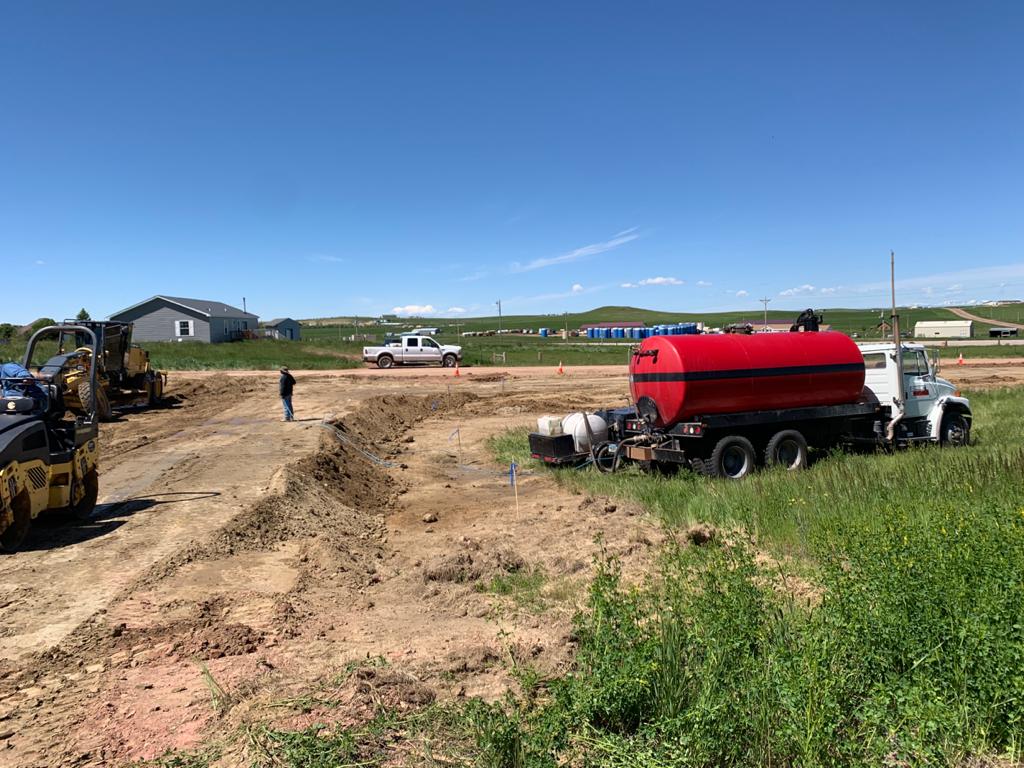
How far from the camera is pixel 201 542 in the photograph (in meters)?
8.31

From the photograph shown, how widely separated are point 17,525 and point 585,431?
32.0 ft

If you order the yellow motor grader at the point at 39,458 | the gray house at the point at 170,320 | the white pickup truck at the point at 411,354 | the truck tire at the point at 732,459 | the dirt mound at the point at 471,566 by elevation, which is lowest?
the dirt mound at the point at 471,566

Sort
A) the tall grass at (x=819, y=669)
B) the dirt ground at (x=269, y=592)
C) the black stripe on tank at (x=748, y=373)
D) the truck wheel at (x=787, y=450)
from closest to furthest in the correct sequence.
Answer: the tall grass at (x=819, y=669) → the dirt ground at (x=269, y=592) → the black stripe on tank at (x=748, y=373) → the truck wheel at (x=787, y=450)

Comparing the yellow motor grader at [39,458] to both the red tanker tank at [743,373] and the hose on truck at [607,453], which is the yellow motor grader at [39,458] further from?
the red tanker tank at [743,373]

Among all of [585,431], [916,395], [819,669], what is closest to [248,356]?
[585,431]

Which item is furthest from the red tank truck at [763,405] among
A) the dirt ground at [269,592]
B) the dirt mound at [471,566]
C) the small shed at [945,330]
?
the small shed at [945,330]

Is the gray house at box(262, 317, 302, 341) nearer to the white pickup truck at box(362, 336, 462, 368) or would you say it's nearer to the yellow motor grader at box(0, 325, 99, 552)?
the white pickup truck at box(362, 336, 462, 368)

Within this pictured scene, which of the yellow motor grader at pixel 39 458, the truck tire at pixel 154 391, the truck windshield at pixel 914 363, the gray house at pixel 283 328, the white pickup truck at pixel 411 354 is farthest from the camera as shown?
the gray house at pixel 283 328

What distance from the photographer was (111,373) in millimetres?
23266

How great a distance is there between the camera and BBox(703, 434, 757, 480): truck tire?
1251 centimetres

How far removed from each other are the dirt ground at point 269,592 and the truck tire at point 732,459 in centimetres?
269

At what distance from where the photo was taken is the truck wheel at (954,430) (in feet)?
48.0

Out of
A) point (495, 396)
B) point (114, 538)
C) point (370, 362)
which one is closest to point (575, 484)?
point (114, 538)

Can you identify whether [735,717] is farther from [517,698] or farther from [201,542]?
[201,542]
